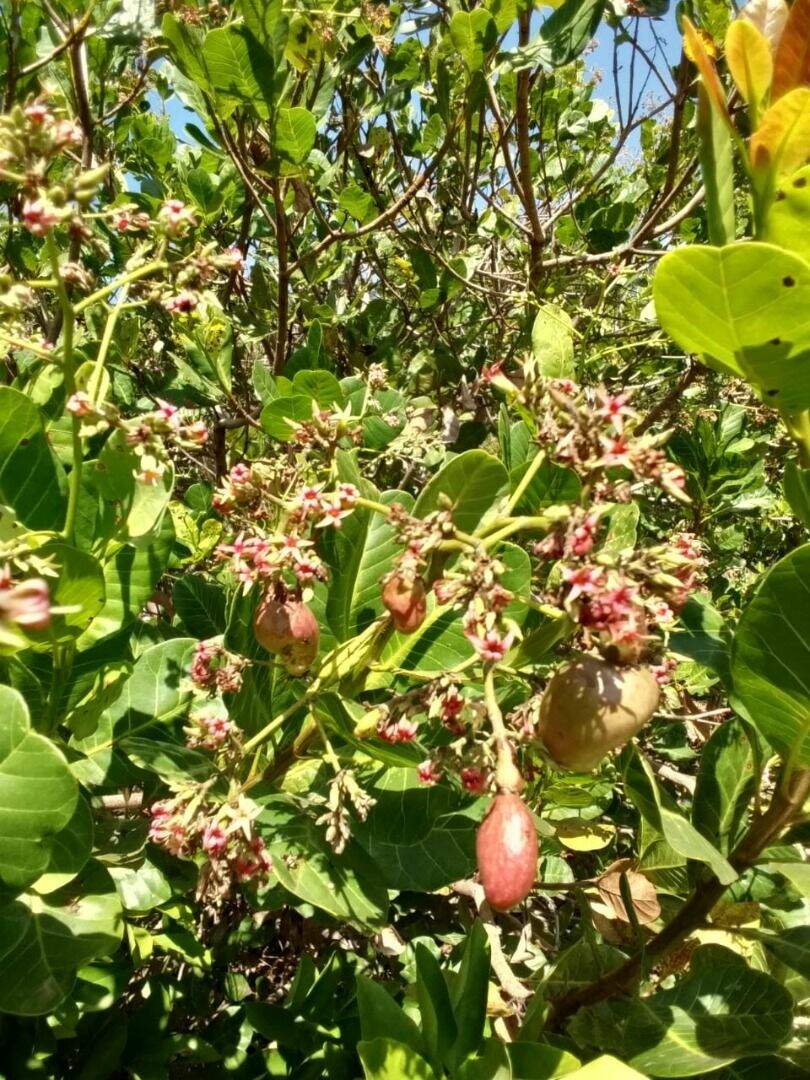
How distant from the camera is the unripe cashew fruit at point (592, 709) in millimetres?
846

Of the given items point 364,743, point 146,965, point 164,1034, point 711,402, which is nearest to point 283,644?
point 364,743

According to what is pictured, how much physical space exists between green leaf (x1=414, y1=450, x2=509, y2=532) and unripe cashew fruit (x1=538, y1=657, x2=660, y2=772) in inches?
11.0

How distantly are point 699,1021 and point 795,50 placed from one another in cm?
132

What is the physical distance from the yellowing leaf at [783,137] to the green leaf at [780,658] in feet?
1.43

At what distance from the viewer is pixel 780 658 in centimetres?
102

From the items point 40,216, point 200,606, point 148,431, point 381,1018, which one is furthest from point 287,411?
point 381,1018

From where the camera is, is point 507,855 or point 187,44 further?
point 187,44

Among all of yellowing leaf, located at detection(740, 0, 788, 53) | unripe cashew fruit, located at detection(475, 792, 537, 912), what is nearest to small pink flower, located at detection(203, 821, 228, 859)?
unripe cashew fruit, located at detection(475, 792, 537, 912)

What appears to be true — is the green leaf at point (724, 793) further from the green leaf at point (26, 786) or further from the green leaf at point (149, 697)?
the green leaf at point (26, 786)

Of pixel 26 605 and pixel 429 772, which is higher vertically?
pixel 26 605

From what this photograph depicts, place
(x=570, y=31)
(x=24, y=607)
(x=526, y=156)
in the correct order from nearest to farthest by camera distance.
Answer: (x=24, y=607), (x=570, y=31), (x=526, y=156)

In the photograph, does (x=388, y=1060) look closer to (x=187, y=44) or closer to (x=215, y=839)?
(x=215, y=839)

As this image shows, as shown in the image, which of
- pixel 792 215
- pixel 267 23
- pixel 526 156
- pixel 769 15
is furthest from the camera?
pixel 526 156

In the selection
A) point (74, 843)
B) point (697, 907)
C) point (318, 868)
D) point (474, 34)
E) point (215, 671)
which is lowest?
point (697, 907)
